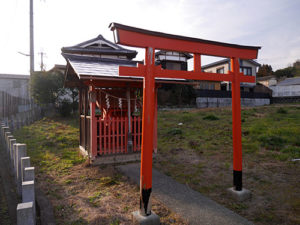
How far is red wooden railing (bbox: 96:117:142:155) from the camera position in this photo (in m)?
6.88

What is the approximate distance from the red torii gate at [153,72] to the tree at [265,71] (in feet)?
182

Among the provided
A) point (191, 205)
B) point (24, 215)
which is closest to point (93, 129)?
point (191, 205)

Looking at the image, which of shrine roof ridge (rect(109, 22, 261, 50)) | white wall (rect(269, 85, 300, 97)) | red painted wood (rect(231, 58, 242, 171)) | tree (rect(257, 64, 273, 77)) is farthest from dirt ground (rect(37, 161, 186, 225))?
tree (rect(257, 64, 273, 77))

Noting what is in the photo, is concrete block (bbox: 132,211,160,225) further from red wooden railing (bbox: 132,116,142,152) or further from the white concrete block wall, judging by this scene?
the white concrete block wall

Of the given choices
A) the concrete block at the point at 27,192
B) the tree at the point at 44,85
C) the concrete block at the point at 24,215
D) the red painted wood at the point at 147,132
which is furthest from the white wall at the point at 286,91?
the concrete block at the point at 24,215

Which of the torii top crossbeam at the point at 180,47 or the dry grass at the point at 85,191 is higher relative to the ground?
the torii top crossbeam at the point at 180,47

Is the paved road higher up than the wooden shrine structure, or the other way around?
Answer: the wooden shrine structure

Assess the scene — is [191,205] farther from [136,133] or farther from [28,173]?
[136,133]

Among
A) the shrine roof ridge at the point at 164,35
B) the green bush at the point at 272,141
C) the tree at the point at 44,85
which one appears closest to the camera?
the shrine roof ridge at the point at 164,35

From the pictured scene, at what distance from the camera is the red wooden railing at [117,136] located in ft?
22.6

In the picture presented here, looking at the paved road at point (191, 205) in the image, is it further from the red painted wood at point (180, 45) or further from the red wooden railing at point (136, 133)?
the red painted wood at point (180, 45)

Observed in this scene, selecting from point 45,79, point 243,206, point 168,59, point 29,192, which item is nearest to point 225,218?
point 243,206

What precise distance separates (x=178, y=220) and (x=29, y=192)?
7.65 feet

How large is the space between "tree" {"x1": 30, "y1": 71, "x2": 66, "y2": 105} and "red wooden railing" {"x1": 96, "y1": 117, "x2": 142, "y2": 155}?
1213 cm
